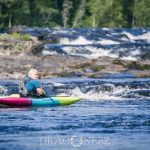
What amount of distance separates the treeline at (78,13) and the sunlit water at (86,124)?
48.8 meters

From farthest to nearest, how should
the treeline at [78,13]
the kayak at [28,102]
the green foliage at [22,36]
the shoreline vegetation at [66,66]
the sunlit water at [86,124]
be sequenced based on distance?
the treeline at [78,13]
the green foliage at [22,36]
the shoreline vegetation at [66,66]
the kayak at [28,102]
the sunlit water at [86,124]

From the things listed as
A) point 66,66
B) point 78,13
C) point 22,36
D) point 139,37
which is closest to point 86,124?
point 66,66

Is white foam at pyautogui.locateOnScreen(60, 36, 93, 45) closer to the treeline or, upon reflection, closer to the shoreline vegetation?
the shoreline vegetation

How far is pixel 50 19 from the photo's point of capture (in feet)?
277

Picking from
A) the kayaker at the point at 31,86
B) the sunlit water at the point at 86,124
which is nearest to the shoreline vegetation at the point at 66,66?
the sunlit water at the point at 86,124

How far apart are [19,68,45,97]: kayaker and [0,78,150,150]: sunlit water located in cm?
59

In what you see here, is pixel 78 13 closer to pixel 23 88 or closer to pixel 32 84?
pixel 23 88

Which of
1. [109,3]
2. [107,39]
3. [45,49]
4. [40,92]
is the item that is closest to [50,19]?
[109,3]

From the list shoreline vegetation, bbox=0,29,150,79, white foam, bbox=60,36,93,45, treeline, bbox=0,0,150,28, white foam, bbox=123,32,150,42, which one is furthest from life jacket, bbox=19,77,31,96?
treeline, bbox=0,0,150,28

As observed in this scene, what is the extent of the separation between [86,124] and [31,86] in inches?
190

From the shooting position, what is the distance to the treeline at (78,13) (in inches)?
3125

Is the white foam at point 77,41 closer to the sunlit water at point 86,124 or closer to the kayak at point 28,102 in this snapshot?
the sunlit water at point 86,124

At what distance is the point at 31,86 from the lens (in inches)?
940

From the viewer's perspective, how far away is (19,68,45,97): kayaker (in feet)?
78.2
